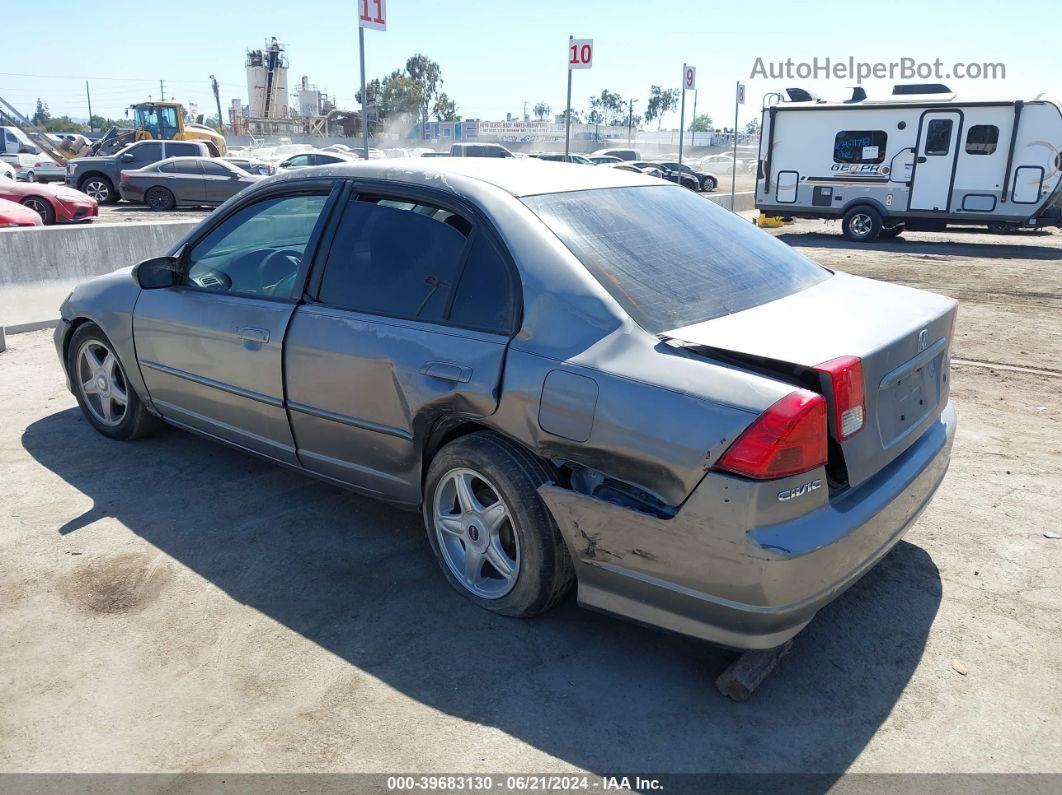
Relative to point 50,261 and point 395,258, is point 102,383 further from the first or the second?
point 50,261

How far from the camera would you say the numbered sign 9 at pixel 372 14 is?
418 inches

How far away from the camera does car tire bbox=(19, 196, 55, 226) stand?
14.5 metres

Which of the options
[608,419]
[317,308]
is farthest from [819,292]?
[317,308]

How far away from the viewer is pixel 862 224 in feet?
58.2

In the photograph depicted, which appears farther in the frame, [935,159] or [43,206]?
[935,159]

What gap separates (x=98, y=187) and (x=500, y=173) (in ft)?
75.7

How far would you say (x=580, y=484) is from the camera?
2.94 metres

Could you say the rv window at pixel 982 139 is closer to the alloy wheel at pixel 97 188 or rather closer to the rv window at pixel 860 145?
the rv window at pixel 860 145

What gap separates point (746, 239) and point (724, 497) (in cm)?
163

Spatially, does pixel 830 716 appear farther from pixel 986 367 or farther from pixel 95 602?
pixel 986 367

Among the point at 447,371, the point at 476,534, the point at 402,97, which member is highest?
the point at 402,97

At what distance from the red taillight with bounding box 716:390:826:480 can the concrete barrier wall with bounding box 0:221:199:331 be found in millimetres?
7395

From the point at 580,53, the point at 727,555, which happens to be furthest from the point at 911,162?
the point at 727,555

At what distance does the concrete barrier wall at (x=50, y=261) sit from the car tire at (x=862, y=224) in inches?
557
